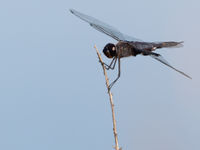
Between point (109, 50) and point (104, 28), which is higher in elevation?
point (104, 28)

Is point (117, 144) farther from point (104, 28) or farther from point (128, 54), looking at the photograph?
point (104, 28)

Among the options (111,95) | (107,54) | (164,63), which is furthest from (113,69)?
(111,95)

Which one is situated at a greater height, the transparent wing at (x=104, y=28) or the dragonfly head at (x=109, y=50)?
the transparent wing at (x=104, y=28)

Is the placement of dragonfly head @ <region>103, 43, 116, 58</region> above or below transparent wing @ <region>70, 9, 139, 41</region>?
below

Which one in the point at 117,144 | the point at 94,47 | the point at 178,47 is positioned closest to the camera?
the point at 117,144

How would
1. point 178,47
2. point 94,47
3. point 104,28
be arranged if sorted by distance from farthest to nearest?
point 178,47
point 104,28
point 94,47

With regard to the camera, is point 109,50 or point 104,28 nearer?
point 109,50
